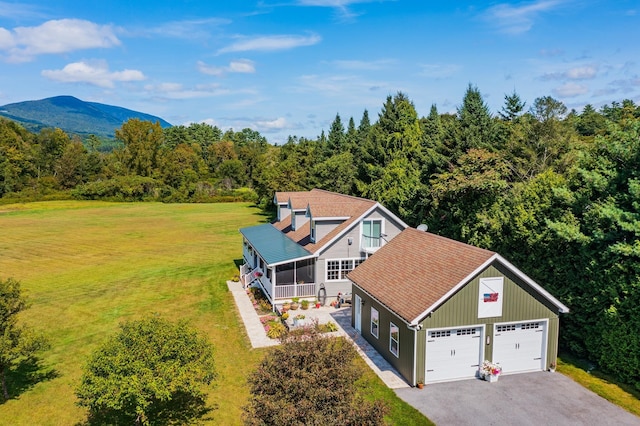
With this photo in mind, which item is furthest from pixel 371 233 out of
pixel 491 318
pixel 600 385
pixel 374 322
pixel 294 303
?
pixel 600 385

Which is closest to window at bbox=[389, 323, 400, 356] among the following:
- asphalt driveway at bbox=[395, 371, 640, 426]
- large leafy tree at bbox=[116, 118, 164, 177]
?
asphalt driveway at bbox=[395, 371, 640, 426]

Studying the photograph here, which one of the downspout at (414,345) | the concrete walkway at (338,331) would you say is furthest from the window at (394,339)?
the downspout at (414,345)

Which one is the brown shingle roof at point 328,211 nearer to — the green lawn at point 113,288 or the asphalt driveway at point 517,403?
the green lawn at point 113,288

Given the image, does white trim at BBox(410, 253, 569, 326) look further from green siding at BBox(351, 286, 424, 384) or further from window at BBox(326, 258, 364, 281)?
window at BBox(326, 258, 364, 281)

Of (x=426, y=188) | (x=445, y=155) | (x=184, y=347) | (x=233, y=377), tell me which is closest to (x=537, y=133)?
(x=445, y=155)

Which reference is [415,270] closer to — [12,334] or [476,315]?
[476,315]

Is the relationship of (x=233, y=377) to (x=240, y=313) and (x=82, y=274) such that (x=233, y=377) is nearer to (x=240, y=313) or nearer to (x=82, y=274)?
(x=240, y=313)

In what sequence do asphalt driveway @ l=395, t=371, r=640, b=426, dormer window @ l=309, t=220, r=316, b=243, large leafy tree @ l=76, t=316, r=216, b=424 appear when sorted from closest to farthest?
large leafy tree @ l=76, t=316, r=216, b=424 < asphalt driveway @ l=395, t=371, r=640, b=426 < dormer window @ l=309, t=220, r=316, b=243
